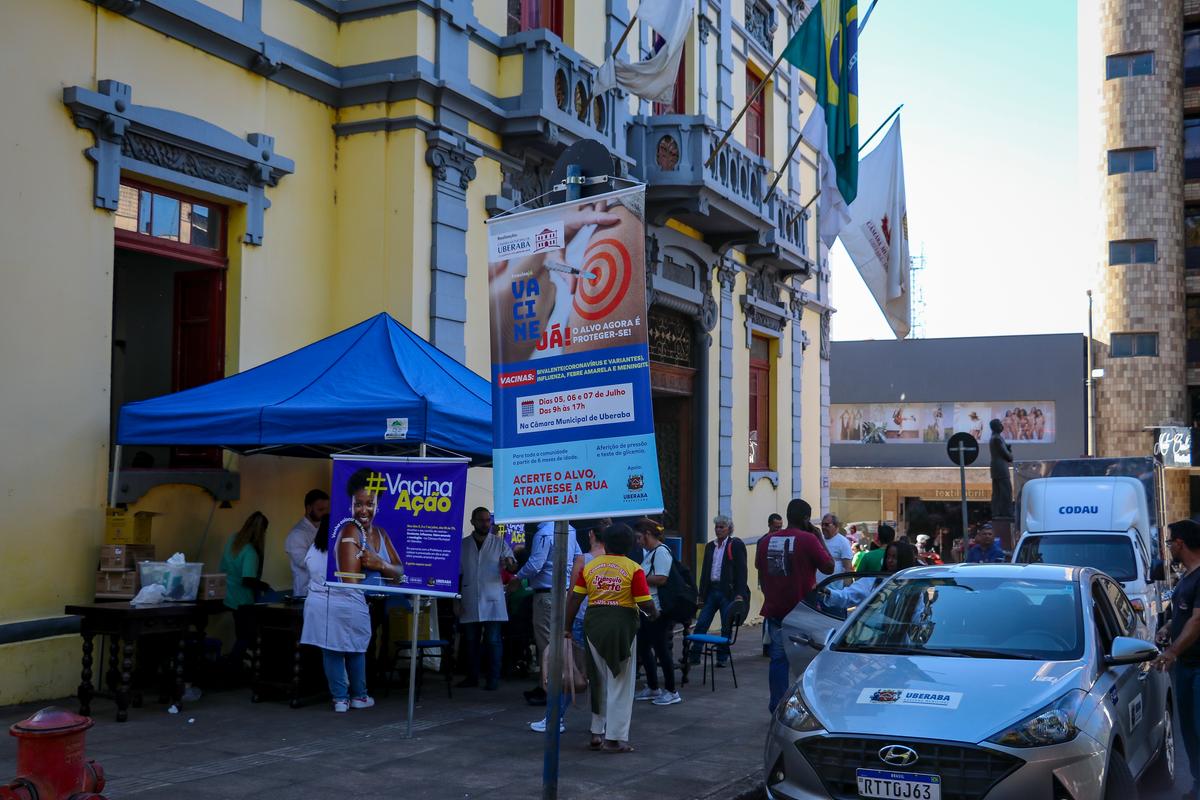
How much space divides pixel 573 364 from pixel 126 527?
5.53 metres

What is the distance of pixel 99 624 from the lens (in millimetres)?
9523

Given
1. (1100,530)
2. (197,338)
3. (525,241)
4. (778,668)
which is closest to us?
(525,241)

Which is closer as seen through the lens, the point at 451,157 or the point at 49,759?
the point at 49,759

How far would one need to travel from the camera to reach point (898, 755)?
5.95 metres

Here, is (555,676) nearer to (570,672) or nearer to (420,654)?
(570,672)

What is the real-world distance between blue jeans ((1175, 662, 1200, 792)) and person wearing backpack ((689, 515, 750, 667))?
6063 mm

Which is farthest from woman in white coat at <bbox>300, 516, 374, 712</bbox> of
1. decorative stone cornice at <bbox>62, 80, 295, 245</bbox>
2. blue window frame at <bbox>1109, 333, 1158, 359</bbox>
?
blue window frame at <bbox>1109, 333, 1158, 359</bbox>

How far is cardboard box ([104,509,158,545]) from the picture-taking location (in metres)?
10.1

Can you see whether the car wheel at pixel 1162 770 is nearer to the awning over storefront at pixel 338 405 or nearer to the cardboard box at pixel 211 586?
the awning over storefront at pixel 338 405

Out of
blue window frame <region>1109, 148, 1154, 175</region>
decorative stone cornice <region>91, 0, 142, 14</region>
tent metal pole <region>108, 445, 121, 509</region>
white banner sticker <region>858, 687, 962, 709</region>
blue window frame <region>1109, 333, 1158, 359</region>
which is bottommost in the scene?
white banner sticker <region>858, 687, 962, 709</region>

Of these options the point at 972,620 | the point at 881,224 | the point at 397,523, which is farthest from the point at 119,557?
the point at 881,224

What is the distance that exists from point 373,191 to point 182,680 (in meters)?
5.79

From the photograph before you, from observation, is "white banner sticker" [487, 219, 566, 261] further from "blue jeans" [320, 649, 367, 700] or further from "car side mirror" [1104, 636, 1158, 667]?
"blue jeans" [320, 649, 367, 700]

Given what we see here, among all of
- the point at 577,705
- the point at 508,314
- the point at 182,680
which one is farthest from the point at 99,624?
the point at 508,314
